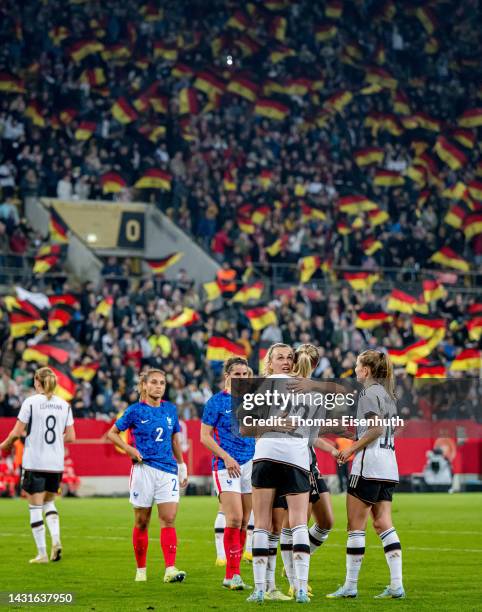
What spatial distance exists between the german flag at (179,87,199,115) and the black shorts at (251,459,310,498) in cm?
3214

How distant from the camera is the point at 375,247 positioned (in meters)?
40.4

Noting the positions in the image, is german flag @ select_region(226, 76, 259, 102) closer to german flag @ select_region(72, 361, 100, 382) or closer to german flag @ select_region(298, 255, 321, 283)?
german flag @ select_region(298, 255, 321, 283)

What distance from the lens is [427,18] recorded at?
50969 millimetres

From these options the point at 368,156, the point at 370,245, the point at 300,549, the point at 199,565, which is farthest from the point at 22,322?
the point at 300,549

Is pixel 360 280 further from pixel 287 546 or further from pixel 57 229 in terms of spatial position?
pixel 287 546

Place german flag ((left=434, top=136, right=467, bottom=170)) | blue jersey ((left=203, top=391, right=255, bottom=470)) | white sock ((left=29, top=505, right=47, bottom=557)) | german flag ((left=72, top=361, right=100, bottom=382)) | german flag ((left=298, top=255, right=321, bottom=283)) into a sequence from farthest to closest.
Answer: german flag ((left=434, top=136, right=467, bottom=170)) → german flag ((left=298, top=255, right=321, bottom=283)) → german flag ((left=72, top=361, right=100, bottom=382)) → white sock ((left=29, top=505, right=47, bottom=557)) → blue jersey ((left=203, top=391, right=255, bottom=470))

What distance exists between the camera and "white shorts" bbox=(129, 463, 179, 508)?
42.9ft

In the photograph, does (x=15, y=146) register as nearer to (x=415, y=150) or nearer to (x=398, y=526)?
(x=415, y=150)

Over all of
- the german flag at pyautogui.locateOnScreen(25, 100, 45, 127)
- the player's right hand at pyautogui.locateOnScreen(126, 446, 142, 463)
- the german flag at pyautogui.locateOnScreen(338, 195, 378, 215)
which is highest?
the german flag at pyautogui.locateOnScreen(25, 100, 45, 127)

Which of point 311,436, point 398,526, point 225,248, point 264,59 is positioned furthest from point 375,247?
point 311,436

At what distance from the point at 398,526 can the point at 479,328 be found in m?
15.8

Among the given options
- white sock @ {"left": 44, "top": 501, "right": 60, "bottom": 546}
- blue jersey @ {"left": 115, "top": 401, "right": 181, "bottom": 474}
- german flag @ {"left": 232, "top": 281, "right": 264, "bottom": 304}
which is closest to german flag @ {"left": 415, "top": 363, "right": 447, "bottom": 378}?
german flag @ {"left": 232, "top": 281, "right": 264, "bottom": 304}

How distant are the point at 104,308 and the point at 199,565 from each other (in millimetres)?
16809

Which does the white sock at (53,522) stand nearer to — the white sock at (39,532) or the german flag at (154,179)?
the white sock at (39,532)
